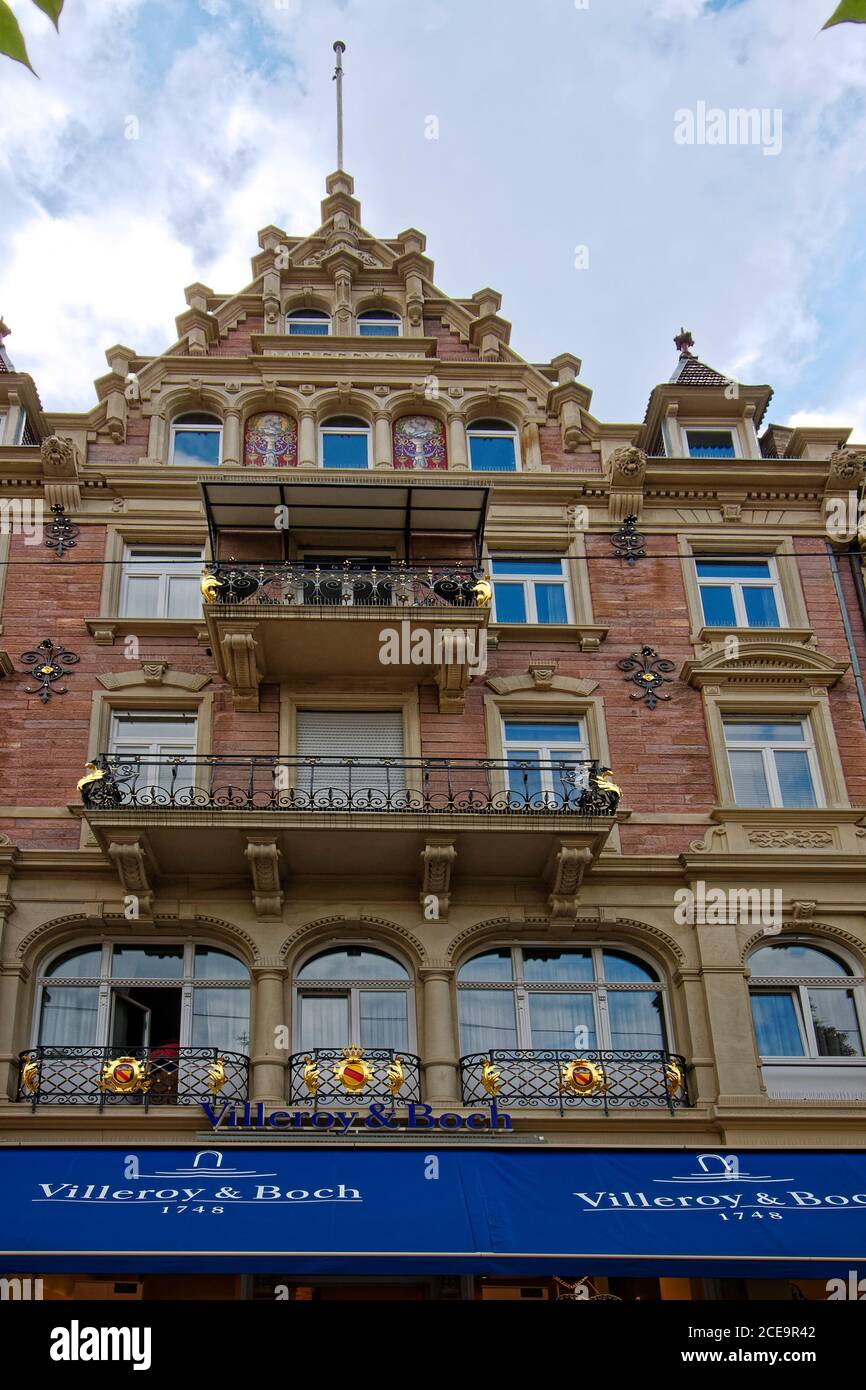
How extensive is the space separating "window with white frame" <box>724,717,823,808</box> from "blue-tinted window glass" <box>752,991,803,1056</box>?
8.66 ft

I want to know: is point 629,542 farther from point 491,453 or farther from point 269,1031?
point 269,1031

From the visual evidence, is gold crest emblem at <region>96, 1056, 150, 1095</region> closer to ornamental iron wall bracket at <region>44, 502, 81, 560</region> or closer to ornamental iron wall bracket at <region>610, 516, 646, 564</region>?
ornamental iron wall bracket at <region>44, 502, 81, 560</region>

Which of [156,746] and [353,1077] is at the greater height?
[156,746]

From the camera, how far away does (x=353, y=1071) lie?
48.6ft

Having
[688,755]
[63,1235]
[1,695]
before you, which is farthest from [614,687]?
[63,1235]

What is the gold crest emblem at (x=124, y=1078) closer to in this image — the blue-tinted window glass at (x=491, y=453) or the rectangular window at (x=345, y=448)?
the rectangular window at (x=345, y=448)

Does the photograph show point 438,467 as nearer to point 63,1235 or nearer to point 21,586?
point 21,586

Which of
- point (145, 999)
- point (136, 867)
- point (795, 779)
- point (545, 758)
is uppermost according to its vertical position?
point (545, 758)

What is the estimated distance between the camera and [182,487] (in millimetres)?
19484

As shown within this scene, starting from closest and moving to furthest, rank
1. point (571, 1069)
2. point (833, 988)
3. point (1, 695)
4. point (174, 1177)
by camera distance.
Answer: point (174, 1177), point (571, 1069), point (833, 988), point (1, 695)

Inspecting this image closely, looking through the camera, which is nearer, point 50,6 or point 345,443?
point 50,6

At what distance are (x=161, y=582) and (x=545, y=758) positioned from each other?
241 inches

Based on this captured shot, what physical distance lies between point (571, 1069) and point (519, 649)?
19.8 feet

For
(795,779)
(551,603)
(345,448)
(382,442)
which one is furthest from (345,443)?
(795,779)
